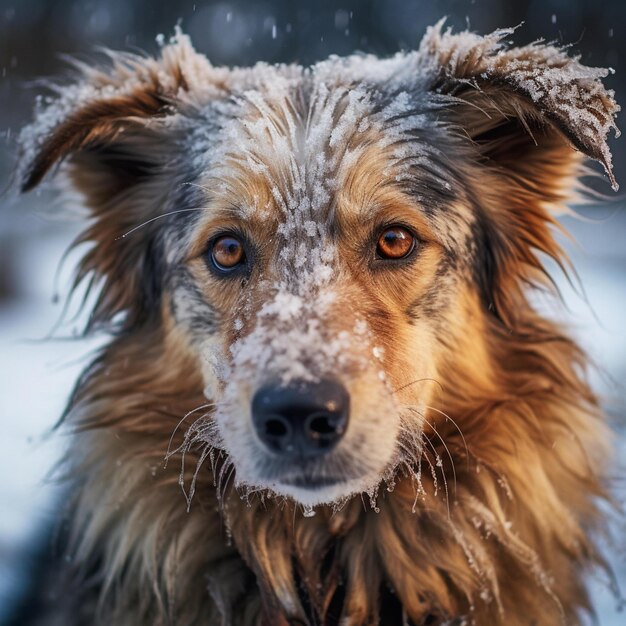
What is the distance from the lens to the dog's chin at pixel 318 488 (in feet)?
7.20

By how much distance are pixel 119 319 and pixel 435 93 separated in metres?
1.50

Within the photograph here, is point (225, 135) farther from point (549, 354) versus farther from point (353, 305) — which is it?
point (549, 354)

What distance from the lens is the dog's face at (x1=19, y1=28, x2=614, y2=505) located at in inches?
86.4

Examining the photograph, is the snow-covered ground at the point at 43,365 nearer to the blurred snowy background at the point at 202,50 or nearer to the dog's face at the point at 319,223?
the blurred snowy background at the point at 202,50

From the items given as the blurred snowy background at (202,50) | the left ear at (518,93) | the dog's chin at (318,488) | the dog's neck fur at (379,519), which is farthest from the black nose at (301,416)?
the blurred snowy background at (202,50)

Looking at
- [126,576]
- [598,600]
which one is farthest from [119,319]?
[598,600]

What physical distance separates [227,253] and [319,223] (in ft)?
1.11

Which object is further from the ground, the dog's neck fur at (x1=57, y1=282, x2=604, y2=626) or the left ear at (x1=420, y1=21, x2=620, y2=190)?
the left ear at (x1=420, y1=21, x2=620, y2=190)

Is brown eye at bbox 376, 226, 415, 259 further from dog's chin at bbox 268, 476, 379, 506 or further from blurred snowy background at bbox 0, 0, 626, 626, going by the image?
blurred snowy background at bbox 0, 0, 626, 626

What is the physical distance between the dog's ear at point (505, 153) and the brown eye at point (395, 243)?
387mm

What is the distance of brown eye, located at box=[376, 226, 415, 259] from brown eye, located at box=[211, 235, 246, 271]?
1.49 ft

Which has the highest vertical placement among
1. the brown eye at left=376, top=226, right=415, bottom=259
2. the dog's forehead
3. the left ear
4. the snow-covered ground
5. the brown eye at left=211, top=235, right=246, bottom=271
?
the left ear

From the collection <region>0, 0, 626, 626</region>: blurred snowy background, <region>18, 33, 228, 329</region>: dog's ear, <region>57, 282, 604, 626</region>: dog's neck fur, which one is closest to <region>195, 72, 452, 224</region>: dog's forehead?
<region>18, 33, 228, 329</region>: dog's ear

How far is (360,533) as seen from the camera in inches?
104
